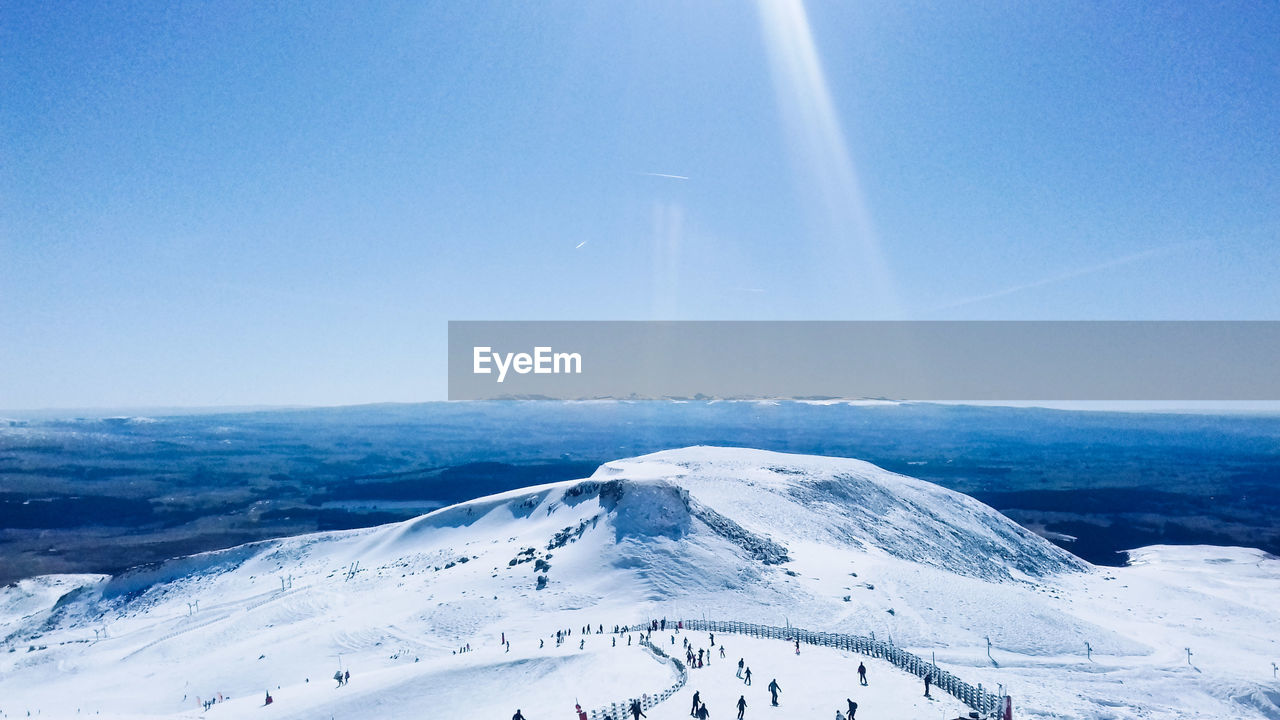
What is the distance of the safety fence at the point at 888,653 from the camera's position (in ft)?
72.3

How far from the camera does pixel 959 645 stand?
116 feet

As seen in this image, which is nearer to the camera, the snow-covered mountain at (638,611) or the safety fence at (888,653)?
the safety fence at (888,653)

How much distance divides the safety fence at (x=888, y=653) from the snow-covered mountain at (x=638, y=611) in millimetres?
911

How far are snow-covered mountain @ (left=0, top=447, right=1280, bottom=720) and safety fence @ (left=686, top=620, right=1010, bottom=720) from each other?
0.91 m

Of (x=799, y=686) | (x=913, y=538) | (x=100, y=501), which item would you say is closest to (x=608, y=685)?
(x=799, y=686)

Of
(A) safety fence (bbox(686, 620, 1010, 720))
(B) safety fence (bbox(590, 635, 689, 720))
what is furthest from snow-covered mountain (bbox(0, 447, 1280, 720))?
(A) safety fence (bbox(686, 620, 1010, 720))

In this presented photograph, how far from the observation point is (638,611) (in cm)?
3734

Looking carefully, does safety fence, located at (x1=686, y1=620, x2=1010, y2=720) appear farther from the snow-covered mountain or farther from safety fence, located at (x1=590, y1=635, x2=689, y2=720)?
the snow-covered mountain

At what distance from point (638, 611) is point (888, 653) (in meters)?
14.4

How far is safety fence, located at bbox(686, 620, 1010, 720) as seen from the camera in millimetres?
22031

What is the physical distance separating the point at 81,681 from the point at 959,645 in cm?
5210

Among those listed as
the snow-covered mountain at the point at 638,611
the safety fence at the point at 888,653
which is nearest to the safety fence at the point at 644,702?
the safety fence at the point at 888,653

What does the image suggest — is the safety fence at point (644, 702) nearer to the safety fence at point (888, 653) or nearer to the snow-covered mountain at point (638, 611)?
the safety fence at point (888, 653)

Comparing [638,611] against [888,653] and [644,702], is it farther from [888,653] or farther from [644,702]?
[644,702]
